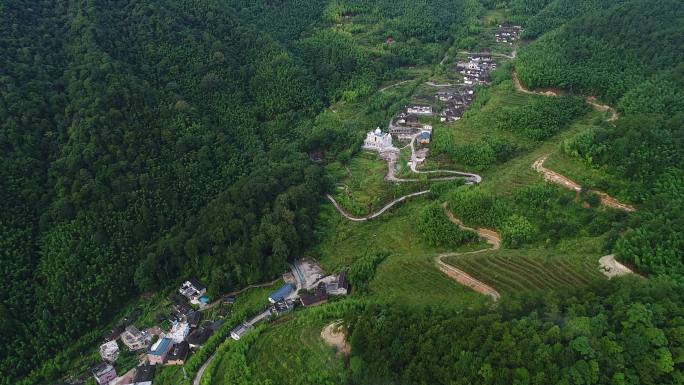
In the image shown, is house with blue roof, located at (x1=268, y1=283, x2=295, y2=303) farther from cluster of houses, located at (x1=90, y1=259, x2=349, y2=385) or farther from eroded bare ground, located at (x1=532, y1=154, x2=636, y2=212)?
eroded bare ground, located at (x1=532, y1=154, x2=636, y2=212)

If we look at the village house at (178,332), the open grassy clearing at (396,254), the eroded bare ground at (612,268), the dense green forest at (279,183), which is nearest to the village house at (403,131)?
the dense green forest at (279,183)

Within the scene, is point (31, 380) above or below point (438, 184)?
below

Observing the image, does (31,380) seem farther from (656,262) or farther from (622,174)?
(622,174)

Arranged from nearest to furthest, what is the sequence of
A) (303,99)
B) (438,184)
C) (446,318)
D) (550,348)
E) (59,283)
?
(550,348) → (446,318) → (59,283) → (438,184) → (303,99)

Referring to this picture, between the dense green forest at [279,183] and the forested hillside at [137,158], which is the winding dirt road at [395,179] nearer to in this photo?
the dense green forest at [279,183]

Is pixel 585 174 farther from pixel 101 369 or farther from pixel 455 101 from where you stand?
pixel 101 369

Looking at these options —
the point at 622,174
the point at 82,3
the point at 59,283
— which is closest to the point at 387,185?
the point at 622,174
